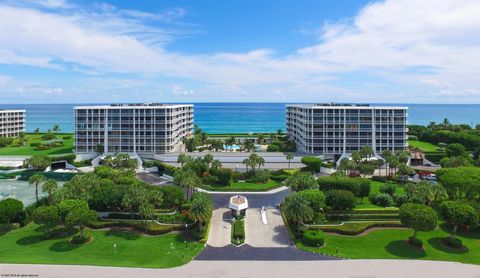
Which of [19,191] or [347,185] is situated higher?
[347,185]

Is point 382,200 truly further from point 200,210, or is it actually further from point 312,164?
point 200,210

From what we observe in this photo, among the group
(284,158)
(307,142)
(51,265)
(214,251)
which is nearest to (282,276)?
(214,251)

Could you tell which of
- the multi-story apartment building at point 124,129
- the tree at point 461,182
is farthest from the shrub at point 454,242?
the multi-story apartment building at point 124,129

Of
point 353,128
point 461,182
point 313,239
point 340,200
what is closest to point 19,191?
point 313,239

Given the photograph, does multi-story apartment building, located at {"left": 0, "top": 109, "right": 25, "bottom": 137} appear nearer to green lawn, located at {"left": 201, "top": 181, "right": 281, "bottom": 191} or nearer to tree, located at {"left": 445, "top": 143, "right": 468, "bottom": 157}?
green lawn, located at {"left": 201, "top": 181, "right": 281, "bottom": 191}

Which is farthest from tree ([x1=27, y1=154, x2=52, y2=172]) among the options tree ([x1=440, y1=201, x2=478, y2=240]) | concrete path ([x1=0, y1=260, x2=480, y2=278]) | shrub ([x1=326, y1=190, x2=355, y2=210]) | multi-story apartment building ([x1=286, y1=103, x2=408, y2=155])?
tree ([x1=440, y1=201, x2=478, y2=240])

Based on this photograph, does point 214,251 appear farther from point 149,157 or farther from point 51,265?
point 149,157

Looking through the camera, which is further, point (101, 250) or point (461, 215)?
point (461, 215)
